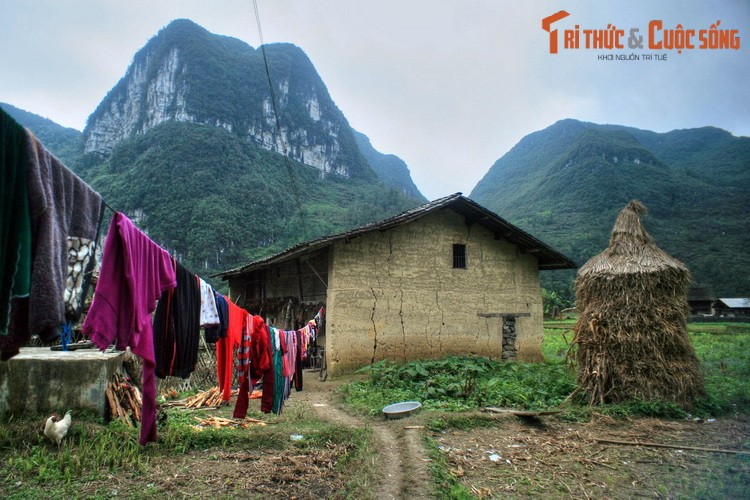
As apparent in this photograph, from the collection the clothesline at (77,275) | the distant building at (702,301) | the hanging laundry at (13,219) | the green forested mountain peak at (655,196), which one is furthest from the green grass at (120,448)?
the distant building at (702,301)

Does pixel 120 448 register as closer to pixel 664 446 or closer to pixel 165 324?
pixel 165 324

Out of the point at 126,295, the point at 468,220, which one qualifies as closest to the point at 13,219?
the point at 126,295

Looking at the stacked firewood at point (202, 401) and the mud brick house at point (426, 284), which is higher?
the mud brick house at point (426, 284)

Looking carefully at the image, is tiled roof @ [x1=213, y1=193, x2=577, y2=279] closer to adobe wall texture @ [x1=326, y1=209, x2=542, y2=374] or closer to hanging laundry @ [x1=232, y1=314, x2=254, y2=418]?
adobe wall texture @ [x1=326, y1=209, x2=542, y2=374]

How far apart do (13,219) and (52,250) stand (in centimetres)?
24

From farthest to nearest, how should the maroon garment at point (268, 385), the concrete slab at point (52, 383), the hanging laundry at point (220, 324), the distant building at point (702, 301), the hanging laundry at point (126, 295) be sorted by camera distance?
the distant building at point (702, 301) < the concrete slab at point (52, 383) < the maroon garment at point (268, 385) < the hanging laundry at point (220, 324) < the hanging laundry at point (126, 295)

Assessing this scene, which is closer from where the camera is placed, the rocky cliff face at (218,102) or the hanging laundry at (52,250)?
the hanging laundry at (52,250)

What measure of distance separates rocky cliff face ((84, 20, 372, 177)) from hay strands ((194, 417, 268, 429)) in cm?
8031

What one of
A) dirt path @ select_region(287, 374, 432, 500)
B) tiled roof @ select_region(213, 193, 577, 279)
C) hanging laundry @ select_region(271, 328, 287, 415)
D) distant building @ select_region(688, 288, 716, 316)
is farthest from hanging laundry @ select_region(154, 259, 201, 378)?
distant building @ select_region(688, 288, 716, 316)

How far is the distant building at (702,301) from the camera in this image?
4181 cm

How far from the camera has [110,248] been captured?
2.80m

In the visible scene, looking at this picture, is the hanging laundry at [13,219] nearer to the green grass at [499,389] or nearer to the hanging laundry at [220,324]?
the hanging laundry at [220,324]

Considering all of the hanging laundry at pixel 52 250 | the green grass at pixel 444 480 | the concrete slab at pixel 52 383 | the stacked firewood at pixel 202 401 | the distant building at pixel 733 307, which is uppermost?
the hanging laundry at pixel 52 250

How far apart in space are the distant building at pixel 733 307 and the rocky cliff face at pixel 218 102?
223 feet
